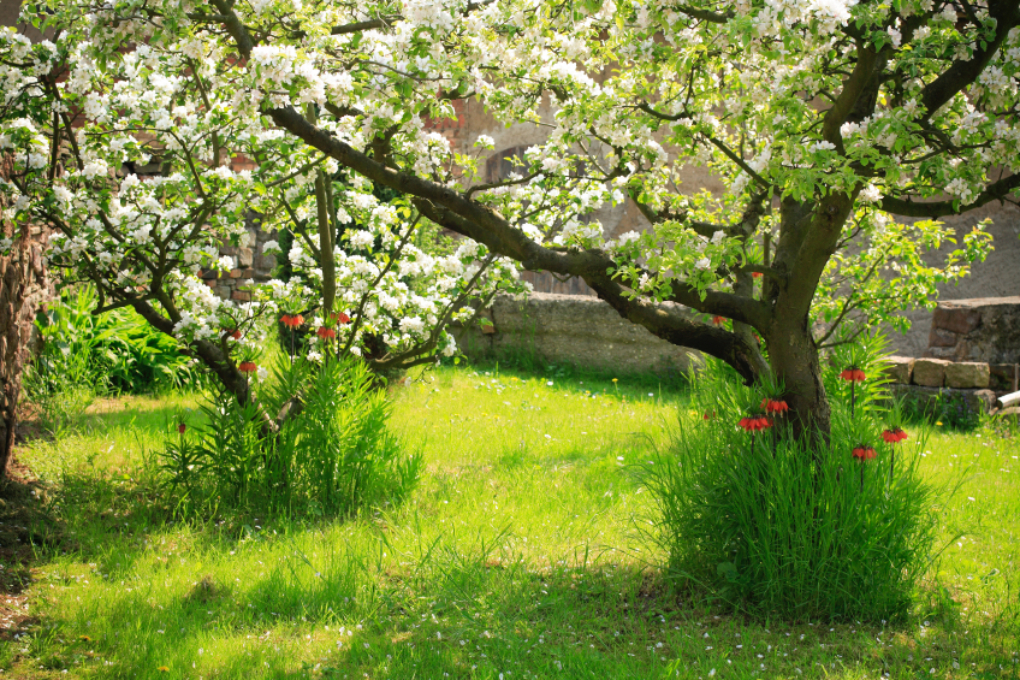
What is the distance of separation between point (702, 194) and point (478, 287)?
167cm

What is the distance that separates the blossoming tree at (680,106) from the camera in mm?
2639

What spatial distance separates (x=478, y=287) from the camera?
4734mm

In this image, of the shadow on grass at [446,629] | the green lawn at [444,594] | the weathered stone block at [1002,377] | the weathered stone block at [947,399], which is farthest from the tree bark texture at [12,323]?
the weathered stone block at [1002,377]

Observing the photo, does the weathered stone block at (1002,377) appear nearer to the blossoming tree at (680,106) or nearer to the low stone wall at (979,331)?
the low stone wall at (979,331)

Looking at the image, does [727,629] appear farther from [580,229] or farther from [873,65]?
[873,65]

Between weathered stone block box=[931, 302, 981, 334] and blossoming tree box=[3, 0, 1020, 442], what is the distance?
373cm

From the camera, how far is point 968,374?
6234 millimetres

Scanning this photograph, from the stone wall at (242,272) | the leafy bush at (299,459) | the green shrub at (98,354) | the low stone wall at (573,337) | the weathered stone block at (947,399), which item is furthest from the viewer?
the stone wall at (242,272)

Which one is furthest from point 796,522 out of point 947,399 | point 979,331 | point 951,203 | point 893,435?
point 979,331

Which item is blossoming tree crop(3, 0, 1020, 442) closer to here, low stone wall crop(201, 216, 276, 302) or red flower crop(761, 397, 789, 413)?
red flower crop(761, 397, 789, 413)

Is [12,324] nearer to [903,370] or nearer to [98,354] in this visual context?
[98,354]

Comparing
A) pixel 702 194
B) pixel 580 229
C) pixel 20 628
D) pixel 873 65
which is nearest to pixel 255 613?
pixel 20 628

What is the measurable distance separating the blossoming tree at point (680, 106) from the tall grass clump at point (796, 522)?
0.27 m

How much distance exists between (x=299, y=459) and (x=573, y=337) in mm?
4580
